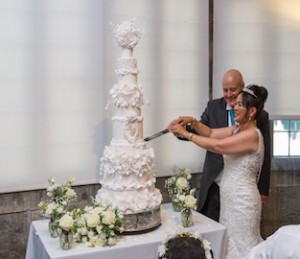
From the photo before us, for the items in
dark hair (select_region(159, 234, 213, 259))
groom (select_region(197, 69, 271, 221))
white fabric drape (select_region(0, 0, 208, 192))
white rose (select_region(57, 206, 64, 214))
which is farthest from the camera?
groom (select_region(197, 69, 271, 221))

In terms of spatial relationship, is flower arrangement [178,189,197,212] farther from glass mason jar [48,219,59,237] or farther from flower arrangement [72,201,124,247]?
glass mason jar [48,219,59,237]

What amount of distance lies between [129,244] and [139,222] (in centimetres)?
16

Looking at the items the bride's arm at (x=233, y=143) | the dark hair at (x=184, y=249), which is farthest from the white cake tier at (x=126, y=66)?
the dark hair at (x=184, y=249)

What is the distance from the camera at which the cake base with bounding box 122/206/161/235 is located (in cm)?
216

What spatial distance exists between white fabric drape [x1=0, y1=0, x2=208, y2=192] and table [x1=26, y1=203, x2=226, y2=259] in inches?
21.5

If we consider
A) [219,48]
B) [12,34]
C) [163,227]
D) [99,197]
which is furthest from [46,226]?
[219,48]

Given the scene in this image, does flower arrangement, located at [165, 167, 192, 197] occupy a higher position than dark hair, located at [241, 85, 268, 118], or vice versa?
dark hair, located at [241, 85, 268, 118]

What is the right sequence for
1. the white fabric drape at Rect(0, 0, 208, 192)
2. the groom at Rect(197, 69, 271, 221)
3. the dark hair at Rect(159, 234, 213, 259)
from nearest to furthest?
the dark hair at Rect(159, 234, 213, 259) → the white fabric drape at Rect(0, 0, 208, 192) → the groom at Rect(197, 69, 271, 221)

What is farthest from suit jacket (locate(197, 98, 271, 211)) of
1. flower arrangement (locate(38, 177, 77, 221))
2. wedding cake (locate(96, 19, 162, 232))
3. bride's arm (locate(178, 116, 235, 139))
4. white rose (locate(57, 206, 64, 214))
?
white rose (locate(57, 206, 64, 214))

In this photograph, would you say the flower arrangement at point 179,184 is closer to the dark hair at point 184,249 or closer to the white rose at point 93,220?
the white rose at point 93,220

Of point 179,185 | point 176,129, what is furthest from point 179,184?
point 176,129

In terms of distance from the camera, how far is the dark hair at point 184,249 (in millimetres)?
1318

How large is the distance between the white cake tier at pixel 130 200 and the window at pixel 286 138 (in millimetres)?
1662

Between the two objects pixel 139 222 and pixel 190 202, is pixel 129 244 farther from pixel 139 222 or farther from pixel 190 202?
pixel 190 202
